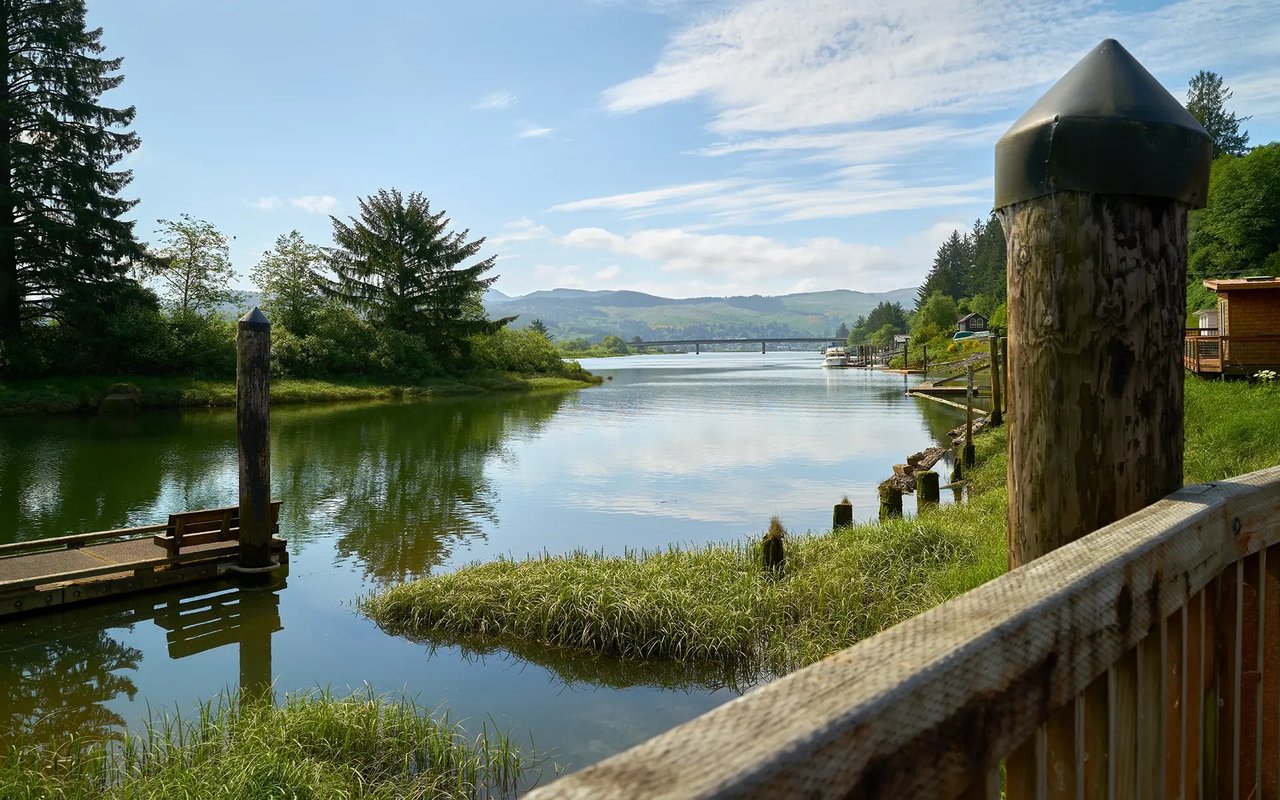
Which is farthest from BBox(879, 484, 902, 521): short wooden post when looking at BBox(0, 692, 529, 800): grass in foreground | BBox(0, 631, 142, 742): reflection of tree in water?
BBox(0, 631, 142, 742): reflection of tree in water

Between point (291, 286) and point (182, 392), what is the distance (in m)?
15.4

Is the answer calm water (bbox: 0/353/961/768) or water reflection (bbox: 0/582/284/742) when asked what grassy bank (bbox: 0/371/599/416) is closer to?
calm water (bbox: 0/353/961/768)

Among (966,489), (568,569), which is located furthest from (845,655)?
(966,489)

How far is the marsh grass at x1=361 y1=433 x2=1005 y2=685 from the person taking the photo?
8.15 m

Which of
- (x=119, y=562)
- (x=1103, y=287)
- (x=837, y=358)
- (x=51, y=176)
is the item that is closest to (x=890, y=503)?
(x=119, y=562)

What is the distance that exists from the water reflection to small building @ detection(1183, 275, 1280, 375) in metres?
20.7

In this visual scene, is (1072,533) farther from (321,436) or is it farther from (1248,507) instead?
(321,436)

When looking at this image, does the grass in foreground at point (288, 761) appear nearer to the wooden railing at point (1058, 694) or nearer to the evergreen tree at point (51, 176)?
the wooden railing at point (1058, 694)

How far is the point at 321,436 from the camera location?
27641 mm

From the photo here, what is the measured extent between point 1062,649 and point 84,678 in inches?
372

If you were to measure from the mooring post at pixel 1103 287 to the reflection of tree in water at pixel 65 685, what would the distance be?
7570 millimetres

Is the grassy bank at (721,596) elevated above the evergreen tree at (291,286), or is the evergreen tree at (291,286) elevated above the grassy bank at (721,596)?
the evergreen tree at (291,286)

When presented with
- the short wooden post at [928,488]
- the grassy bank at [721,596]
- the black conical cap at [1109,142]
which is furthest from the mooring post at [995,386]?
the black conical cap at [1109,142]

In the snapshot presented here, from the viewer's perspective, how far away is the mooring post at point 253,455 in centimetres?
1098
